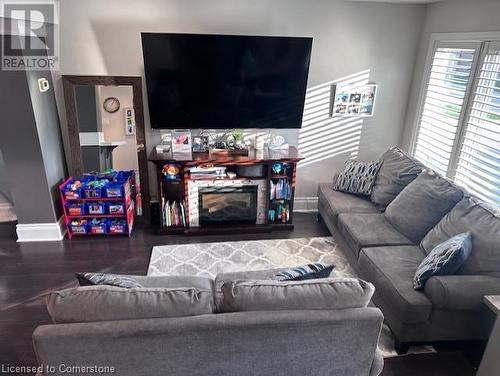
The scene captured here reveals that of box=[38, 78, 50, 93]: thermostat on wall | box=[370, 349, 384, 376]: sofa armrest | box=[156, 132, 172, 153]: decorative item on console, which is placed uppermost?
box=[38, 78, 50, 93]: thermostat on wall

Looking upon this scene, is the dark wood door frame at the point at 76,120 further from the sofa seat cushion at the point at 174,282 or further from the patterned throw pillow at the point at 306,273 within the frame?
the patterned throw pillow at the point at 306,273

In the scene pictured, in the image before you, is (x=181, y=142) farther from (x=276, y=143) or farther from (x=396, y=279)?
(x=396, y=279)

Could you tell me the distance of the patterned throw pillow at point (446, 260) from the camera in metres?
2.27

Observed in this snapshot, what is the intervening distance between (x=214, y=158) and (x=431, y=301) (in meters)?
2.34

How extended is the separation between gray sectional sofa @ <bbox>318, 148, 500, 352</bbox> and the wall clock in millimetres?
2514

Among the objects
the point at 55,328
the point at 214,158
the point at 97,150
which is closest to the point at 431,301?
the point at 55,328

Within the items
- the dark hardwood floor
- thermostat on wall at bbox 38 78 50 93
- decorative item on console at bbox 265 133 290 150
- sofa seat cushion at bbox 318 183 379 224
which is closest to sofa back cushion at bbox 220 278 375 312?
the dark hardwood floor

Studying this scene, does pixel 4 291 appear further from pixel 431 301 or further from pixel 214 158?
pixel 431 301

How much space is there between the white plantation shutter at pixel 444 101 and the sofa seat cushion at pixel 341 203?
0.86 meters

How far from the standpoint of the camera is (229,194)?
3.93m

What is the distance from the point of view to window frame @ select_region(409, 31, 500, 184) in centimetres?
310

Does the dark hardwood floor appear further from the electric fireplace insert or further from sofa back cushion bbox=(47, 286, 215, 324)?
sofa back cushion bbox=(47, 286, 215, 324)

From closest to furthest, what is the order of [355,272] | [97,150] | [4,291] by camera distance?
[4,291] < [355,272] < [97,150]

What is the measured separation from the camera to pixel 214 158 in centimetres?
372
